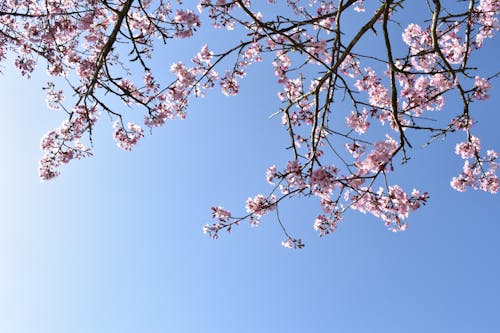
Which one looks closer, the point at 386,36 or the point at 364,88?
the point at 386,36

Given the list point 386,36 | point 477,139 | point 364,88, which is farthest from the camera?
point 364,88

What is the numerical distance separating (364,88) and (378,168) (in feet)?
8.52

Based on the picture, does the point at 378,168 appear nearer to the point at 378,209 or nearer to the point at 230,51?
the point at 378,209

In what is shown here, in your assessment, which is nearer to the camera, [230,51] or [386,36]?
[386,36]

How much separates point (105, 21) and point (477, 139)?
220 inches

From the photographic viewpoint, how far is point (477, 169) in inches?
254

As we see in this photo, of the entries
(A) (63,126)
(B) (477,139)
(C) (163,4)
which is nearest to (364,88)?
(B) (477,139)

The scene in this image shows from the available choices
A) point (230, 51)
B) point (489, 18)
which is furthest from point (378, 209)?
point (489, 18)

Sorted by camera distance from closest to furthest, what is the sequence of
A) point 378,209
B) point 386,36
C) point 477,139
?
point 386,36 < point 378,209 < point 477,139

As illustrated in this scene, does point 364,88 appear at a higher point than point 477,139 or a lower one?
higher

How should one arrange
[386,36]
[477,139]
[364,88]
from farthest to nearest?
[364,88]
[477,139]
[386,36]

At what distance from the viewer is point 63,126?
639 centimetres

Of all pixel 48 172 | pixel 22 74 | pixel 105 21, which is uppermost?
pixel 105 21

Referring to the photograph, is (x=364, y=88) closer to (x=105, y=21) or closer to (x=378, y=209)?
(x=378, y=209)
